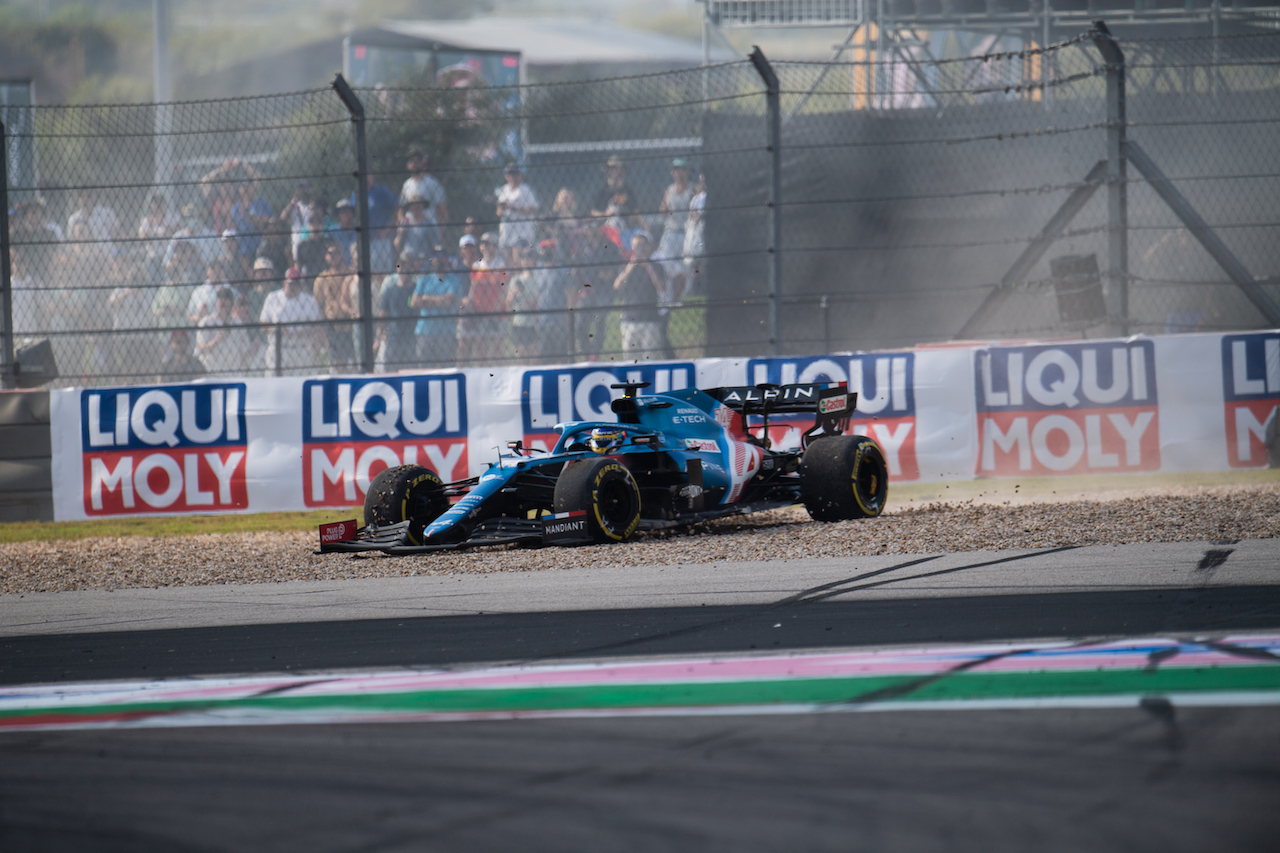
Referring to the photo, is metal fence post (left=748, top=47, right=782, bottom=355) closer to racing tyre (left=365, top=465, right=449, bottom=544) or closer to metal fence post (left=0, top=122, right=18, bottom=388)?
racing tyre (left=365, top=465, right=449, bottom=544)

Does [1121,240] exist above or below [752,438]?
above

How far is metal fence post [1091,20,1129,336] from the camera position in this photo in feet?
33.9

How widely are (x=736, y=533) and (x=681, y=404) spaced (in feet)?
3.21

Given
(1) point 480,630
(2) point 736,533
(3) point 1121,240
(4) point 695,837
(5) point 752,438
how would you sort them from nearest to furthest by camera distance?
(4) point 695,837
(1) point 480,630
(2) point 736,533
(5) point 752,438
(3) point 1121,240

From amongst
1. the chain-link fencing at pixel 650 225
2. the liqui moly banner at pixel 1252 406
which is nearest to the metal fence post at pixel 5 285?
the chain-link fencing at pixel 650 225

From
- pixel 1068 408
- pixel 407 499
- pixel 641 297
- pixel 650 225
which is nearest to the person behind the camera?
pixel 407 499

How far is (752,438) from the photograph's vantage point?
31.2 feet

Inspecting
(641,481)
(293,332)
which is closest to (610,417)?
(641,481)

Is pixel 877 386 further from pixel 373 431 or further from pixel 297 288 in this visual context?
pixel 297 288

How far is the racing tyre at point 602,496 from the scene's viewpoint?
308 inches

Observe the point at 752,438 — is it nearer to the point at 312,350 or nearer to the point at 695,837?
the point at 312,350

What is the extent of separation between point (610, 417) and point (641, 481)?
1.76 m

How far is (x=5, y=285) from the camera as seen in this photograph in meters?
10.7

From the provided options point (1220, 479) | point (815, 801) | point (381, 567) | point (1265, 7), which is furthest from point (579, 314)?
point (1265, 7)
